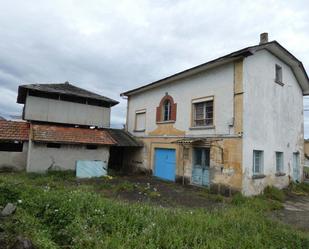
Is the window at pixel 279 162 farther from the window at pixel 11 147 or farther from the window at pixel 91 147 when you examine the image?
the window at pixel 11 147

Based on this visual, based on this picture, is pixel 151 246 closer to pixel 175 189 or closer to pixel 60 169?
pixel 175 189

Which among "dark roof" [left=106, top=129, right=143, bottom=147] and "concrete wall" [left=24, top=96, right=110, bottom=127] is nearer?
"concrete wall" [left=24, top=96, right=110, bottom=127]

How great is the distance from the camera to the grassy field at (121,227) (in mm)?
4383

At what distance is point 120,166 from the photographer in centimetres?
1823

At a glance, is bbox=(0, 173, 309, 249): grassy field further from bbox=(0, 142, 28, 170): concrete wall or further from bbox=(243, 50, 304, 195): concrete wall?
bbox=(0, 142, 28, 170): concrete wall

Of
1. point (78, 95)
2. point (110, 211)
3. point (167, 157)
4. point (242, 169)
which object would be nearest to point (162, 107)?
point (167, 157)

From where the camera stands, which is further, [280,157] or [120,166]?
[120,166]

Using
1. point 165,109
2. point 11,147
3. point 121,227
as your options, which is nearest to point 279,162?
point 165,109

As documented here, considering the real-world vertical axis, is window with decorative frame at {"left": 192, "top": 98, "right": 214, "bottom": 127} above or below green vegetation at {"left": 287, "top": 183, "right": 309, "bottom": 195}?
above

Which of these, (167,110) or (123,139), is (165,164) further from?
(123,139)

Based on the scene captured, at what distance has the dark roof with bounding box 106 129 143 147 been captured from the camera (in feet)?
51.8

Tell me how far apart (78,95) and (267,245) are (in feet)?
44.3

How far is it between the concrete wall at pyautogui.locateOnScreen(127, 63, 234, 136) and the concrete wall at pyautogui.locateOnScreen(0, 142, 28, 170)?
7030 millimetres

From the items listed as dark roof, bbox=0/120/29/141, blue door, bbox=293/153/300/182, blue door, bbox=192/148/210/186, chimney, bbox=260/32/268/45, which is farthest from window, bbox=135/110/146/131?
blue door, bbox=293/153/300/182
